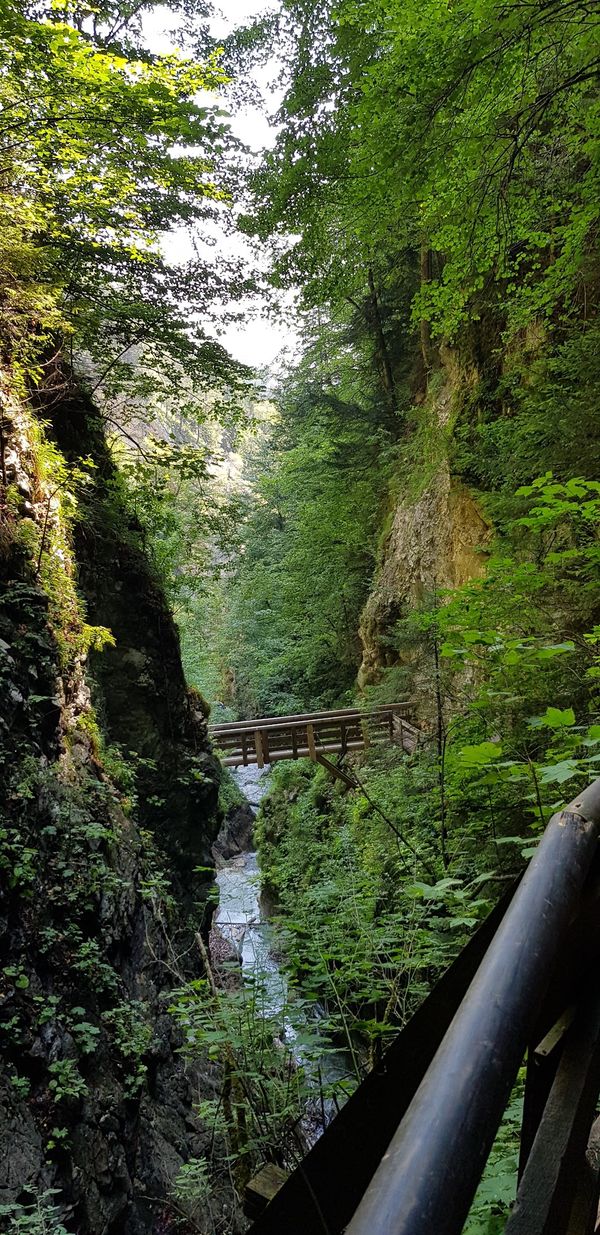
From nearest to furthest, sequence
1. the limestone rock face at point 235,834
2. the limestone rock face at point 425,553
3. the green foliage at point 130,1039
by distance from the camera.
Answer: the green foliage at point 130,1039
the limestone rock face at point 425,553
the limestone rock face at point 235,834

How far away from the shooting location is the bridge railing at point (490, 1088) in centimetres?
50

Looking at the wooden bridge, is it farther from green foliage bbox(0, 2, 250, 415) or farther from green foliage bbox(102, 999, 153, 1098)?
green foliage bbox(102, 999, 153, 1098)

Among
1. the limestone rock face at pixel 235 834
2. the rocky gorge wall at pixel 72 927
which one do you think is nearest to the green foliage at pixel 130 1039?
the rocky gorge wall at pixel 72 927

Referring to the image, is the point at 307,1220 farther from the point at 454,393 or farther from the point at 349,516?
the point at 349,516

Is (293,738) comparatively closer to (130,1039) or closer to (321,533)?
(321,533)

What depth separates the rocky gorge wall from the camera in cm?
333

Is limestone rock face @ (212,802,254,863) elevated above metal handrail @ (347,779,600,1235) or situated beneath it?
situated beneath

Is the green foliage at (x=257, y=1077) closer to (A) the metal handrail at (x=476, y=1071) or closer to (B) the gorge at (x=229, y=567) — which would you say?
(B) the gorge at (x=229, y=567)

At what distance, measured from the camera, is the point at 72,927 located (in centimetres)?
425

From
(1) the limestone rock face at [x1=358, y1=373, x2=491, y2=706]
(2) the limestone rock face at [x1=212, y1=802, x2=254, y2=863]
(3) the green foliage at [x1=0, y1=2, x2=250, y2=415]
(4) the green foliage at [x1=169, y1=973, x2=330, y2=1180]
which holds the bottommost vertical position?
(2) the limestone rock face at [x1=212, y1=802, x2=254, y2=863]

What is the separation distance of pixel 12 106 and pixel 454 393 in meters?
7.70

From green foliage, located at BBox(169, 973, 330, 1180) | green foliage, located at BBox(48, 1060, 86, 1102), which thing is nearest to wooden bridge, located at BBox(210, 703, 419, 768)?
green foliage, located at BBox(48, 1060, 86, 1102)

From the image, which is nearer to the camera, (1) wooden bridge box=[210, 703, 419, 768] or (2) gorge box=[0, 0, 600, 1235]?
(2) gorge box=[0, 0, 600, 1235]

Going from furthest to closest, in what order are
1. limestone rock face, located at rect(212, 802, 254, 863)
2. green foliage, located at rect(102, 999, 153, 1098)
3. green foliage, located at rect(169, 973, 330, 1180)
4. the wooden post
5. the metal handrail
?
limestone rock face, located at rect(212, 802, 254, 863) < the wooden post < green foliage, located at rect(102, 999, 153, 1098) < green foliage, located at rect(169, 973, 330, 1180) < the metal handrail
